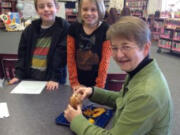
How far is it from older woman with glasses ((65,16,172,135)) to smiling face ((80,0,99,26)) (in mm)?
783

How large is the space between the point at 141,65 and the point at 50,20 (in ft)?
3.71

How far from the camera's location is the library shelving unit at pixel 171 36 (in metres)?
5.64

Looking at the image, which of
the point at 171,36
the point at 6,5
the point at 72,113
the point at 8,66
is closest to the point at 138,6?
the point at 171,36

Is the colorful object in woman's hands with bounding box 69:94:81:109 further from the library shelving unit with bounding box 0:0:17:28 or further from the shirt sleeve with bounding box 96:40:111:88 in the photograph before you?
the library shelving unit with bounding box 0:0:17:28

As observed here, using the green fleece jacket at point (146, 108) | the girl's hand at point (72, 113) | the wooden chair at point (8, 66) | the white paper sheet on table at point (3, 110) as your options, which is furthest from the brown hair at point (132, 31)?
the wooden chair at point (8, 66)

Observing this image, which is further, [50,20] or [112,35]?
[50,20]

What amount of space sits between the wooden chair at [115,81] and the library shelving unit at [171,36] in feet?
14.1

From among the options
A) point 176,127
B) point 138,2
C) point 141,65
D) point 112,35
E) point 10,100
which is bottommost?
point 176,127

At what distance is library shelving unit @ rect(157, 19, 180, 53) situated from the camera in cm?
564

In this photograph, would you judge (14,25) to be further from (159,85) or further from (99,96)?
(159,85)

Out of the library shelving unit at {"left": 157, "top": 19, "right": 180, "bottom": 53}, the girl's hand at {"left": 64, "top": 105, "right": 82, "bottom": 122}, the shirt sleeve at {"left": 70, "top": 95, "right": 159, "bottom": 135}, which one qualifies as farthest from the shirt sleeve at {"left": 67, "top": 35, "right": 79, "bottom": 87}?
the library shelving unit at {"left": 157, "top": 19, "right": 180, "bottom": 53}

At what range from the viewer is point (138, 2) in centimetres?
879

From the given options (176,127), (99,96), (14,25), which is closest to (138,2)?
(14,25)

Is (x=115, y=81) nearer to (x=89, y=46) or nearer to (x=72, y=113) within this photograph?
(x=89, y=46)
